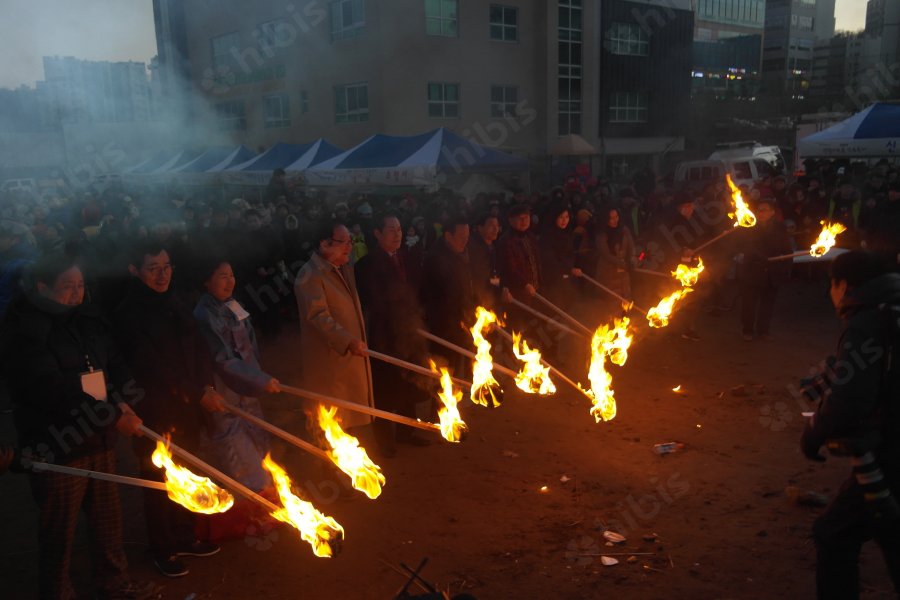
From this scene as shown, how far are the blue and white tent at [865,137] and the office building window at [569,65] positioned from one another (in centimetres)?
1629

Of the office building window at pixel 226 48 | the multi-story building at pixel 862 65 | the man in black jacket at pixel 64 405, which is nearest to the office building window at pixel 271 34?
the office building window at pixel 226 48

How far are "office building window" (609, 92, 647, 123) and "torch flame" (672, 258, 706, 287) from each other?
2558cm

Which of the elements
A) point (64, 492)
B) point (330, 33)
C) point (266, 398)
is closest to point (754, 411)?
point (266, 398)

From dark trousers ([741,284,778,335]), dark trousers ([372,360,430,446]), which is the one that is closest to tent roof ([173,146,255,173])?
dark trousers ([741,284,778,335])

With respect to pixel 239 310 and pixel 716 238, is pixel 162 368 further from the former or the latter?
pixel 716 238

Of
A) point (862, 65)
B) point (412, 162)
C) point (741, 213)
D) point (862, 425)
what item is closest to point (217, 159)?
point (412, 162)

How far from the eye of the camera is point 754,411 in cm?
648

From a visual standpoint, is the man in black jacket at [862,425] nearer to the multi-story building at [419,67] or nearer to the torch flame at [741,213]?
the torch flame at [741,213]

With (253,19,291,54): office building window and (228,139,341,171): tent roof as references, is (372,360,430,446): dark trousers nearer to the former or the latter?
(228,139,341,171): tent roof

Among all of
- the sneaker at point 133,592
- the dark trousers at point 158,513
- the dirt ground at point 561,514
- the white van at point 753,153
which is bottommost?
the dirt ground at point 561,514

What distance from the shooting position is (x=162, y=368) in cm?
390

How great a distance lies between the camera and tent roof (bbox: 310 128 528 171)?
14469 mm

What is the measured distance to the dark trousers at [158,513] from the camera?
3998mm

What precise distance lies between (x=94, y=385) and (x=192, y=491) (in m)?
0.73
